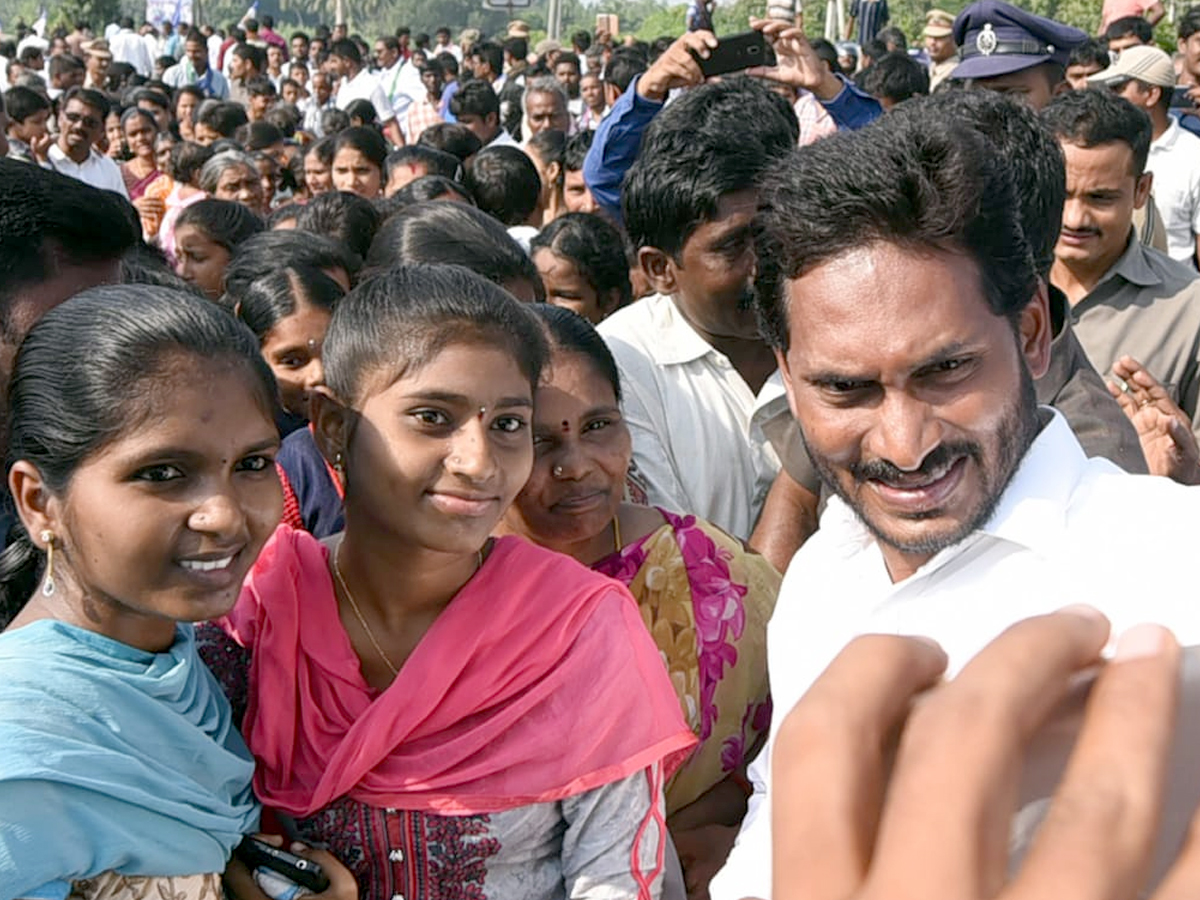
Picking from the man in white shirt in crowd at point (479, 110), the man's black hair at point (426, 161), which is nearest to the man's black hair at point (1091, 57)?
the man in white shirt in crowd at point (479, 110)

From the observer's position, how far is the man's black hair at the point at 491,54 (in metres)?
16.8

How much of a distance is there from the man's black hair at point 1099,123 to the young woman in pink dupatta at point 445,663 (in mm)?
2546

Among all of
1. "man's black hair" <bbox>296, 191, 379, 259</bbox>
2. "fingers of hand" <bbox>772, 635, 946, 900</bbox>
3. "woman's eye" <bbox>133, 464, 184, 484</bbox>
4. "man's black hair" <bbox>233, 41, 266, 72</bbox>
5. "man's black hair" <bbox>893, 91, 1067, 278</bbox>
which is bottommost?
"man's black hair" <bbox>233, 41, 266, 72</bbox>

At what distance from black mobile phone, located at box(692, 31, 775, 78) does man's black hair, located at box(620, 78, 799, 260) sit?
3.87 feet

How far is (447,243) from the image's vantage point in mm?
3381

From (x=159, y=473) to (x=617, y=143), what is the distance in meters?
2.93

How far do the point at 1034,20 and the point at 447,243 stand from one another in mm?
2671

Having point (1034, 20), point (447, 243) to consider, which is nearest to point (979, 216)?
point (447, 243)

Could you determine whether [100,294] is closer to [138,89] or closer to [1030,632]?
[1030,632]

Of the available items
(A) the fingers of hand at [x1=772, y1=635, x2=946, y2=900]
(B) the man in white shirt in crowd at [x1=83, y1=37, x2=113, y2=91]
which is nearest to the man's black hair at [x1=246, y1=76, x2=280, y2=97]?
(B) the man in white shirt in crowd at [x1=83, y1=37, x2=113, y2=91]

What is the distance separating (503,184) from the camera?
20.2 feet

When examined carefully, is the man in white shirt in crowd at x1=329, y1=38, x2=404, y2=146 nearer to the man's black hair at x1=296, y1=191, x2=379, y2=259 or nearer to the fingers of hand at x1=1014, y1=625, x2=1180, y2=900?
the man's black hair at x1=296, y1=191, x2=379, y2=259

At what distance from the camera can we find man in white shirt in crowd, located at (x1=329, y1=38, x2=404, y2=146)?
14.2 metres

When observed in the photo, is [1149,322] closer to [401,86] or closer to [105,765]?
[105,765]
